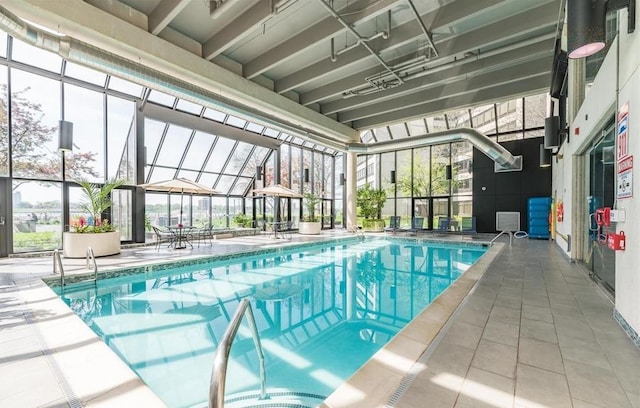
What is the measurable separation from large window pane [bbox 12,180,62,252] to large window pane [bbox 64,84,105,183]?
635 mm

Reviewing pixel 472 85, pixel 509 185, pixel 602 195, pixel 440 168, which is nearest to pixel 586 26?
pixel 602 195

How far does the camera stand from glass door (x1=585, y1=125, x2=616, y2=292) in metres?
3.78

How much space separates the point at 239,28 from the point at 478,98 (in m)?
8.16

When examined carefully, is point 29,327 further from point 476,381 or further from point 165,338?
point 476,381

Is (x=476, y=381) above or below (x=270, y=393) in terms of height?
above

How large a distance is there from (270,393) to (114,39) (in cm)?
674

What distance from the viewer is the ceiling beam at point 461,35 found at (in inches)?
229

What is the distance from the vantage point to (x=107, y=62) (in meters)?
5.37

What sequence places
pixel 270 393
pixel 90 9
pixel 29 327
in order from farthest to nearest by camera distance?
pixel 90 9
pixel 29 327
pixel 270 393

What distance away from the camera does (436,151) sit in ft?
46.0

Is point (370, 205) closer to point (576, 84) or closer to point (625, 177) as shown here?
point (576, 84)

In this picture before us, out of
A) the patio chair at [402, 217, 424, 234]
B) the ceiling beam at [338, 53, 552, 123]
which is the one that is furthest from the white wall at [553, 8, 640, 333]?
the patio chair at [402, 217, 424, 234]

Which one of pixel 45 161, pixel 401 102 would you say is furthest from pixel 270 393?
pixel 401 102

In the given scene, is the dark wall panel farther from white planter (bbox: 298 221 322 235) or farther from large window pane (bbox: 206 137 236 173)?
large window pane (bbox: 206 137 236 173)
